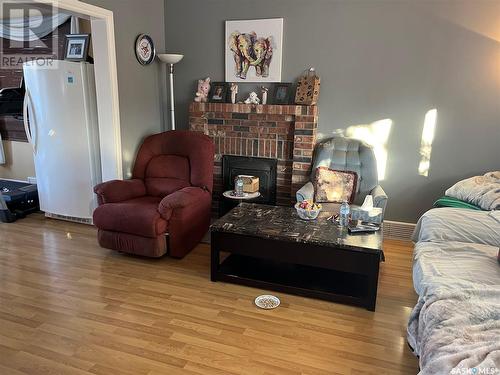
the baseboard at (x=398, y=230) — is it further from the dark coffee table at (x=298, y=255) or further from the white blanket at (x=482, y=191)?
the dark coffee table at (x=298, y=255)

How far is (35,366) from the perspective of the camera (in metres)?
1.89

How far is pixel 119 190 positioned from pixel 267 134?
1511mm

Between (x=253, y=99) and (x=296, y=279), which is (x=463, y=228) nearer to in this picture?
(x=296, y=279)

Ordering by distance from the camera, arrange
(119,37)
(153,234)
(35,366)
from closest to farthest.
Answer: (35,366) → (153,234) → (119,37)

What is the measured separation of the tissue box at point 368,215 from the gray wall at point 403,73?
868 millimetres

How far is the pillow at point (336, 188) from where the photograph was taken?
337 centimetres

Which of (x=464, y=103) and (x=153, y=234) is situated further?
(x=464, y=103)

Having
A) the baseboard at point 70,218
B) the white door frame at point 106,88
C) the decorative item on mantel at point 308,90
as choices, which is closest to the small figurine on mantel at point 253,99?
the decorative item on mantel at point 308,90

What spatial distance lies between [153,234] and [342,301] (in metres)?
1.49

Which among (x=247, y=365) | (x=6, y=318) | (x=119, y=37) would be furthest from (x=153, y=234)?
(x=119, y=37)

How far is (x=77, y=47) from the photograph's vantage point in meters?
3.70

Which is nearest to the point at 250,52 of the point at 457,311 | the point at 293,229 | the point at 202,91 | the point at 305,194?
the point at 202,91

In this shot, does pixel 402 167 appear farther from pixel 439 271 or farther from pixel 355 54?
pixel 439 271

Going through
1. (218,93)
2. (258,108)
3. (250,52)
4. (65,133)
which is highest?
(250,52)
